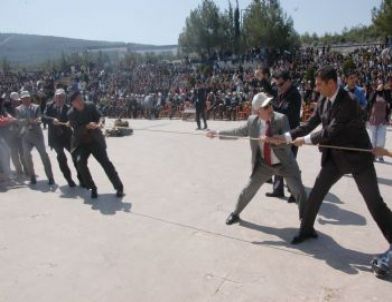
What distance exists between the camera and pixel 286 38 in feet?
140

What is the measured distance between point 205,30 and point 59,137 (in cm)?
4333

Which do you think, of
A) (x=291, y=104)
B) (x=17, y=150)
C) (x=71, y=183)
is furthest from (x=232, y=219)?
(x=17, y=150)

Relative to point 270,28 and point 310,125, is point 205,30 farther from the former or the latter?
point 310,125

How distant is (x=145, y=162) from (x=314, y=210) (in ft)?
17.5

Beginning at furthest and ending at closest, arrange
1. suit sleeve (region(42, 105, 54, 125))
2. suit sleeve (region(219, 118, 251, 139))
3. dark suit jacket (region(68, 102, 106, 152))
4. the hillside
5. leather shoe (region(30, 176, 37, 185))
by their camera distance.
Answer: the hillside
leather shoe (region(30, 176, 37, 185))
suit sleeve (region(42, 105, 54, 125))
dark suit jacket (region(68, 102, 106, 152))
suit sleeve (region(219, 118, 251, 139))

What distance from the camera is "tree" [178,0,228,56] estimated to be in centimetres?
4838

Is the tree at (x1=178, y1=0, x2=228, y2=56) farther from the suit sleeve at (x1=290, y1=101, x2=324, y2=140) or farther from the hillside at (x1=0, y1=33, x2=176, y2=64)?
the suit sleeve at (x1=290, y1=101, x2=324, y2=140)

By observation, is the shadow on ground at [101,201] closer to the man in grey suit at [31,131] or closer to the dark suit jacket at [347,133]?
the man in grey suit at [31,131]

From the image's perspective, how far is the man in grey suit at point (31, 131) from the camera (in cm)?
755

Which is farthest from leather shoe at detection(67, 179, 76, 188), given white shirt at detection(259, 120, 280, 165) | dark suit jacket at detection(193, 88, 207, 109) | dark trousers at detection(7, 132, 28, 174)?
dark suit jacket at detection(193, 88, 207, 109)

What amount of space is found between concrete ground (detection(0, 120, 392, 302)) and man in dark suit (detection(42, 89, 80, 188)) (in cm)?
33

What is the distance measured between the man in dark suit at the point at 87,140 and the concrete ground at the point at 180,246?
1.15 feet

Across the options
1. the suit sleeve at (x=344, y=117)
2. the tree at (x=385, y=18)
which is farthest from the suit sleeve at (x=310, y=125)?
the tree at (x=385, y=18)

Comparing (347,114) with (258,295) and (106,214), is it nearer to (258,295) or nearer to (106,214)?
(258,295)
